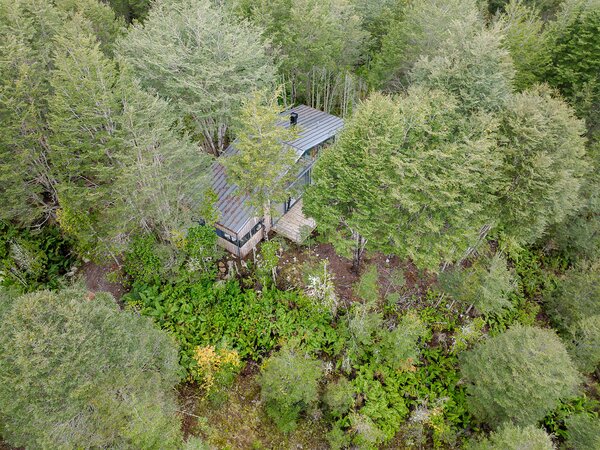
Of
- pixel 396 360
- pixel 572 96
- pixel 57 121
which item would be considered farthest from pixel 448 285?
pixel 57 121

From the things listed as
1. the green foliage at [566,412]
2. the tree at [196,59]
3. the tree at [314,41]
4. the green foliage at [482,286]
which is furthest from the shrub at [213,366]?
the tree at [314,41]

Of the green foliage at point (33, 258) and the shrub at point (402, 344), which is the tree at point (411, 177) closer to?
the shrub at point (402, 344)

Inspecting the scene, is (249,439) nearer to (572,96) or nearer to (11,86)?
(11,86)

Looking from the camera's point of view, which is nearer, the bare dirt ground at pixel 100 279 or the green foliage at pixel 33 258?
the green foliage at pixel 33 258

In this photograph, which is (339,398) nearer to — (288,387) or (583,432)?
(288,387)

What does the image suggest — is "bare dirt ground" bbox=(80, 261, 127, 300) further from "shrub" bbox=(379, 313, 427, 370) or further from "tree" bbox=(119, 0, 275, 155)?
"shrub" bbox=(379, 313, 427, 370)

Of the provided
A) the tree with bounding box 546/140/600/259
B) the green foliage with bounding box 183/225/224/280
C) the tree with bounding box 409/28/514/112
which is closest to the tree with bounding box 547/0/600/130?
the tree with bounding box 546/140/600/259

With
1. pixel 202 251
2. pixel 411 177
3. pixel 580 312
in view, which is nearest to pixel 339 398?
pixel 202 251
